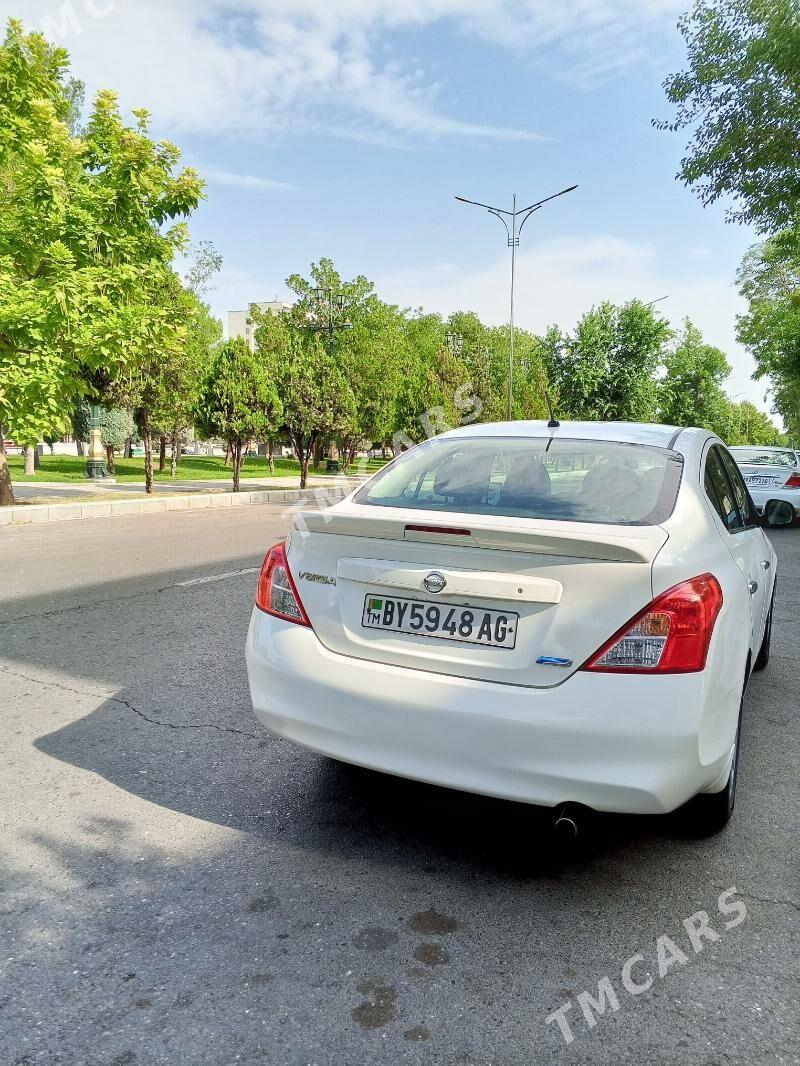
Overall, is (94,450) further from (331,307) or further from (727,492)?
(727,492)

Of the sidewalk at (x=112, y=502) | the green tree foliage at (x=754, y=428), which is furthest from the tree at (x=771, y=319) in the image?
the green tree foliage at (x=754, y=428)

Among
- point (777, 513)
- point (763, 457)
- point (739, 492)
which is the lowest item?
point (777, 513)

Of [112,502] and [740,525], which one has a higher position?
[740,525]

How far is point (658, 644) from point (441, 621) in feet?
2.13

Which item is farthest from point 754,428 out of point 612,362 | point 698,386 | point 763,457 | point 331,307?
point 763,457

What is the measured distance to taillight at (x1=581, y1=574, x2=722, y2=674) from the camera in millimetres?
2293

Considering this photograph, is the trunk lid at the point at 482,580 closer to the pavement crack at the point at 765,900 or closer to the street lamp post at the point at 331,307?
the pavement crack at the point at 765,900

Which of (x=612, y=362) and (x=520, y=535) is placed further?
(x=612, y=362)

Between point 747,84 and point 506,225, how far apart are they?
16.1m

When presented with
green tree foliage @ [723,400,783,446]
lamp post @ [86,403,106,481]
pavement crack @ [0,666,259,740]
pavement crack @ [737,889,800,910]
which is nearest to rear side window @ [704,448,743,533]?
pavement crack @ [737,889,800,910]

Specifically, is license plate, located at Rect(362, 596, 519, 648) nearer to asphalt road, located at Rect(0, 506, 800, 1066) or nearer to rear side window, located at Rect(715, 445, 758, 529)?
asphalt road, located at Rect(0, 506, 800, 1066)

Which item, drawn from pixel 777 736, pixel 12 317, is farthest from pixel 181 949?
pixel 12 317

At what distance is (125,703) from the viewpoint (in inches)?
164

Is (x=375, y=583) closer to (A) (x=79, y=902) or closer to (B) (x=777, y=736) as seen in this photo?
(A) (x=79, y=902)
